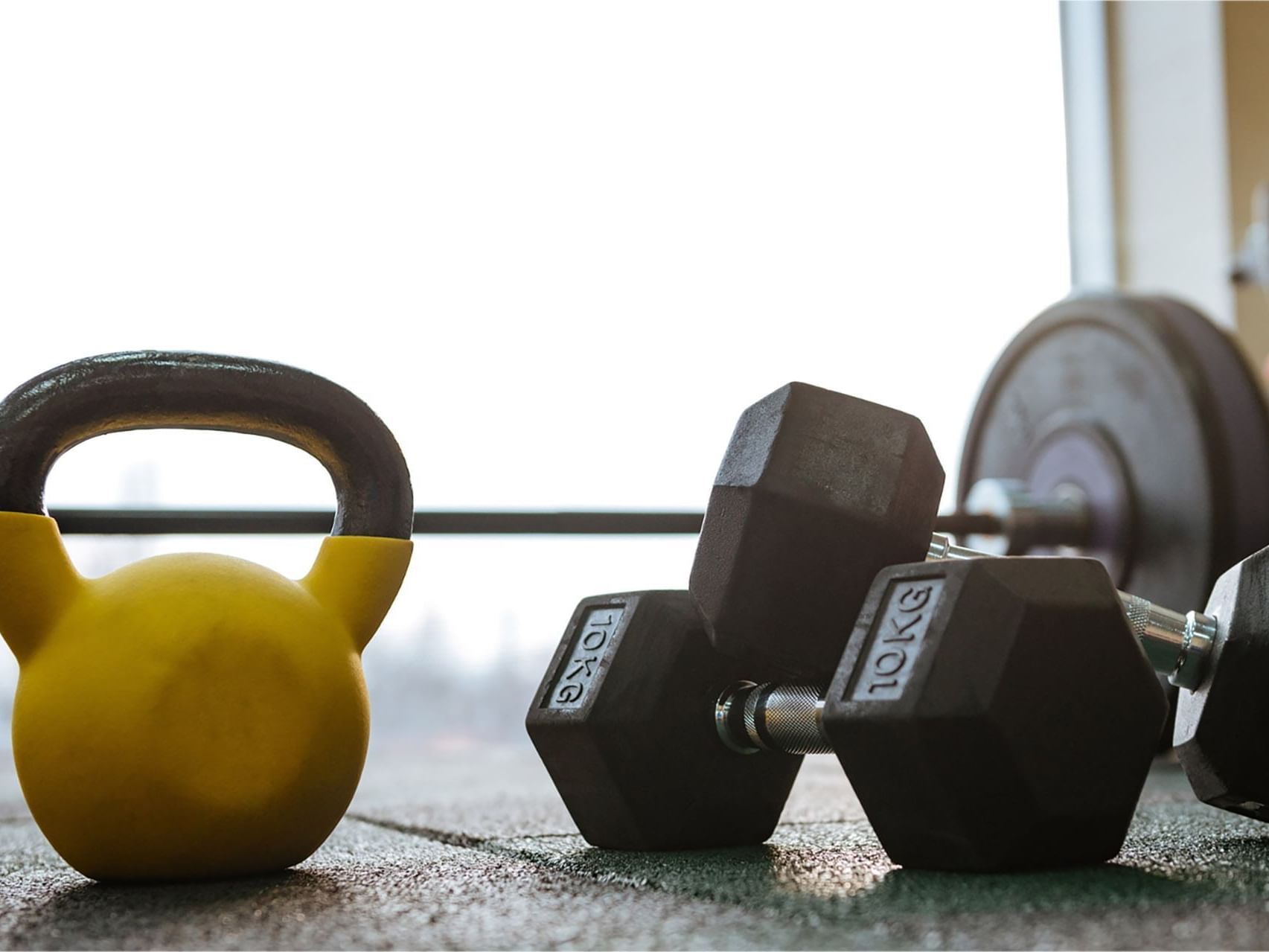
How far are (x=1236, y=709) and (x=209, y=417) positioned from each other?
0.58m

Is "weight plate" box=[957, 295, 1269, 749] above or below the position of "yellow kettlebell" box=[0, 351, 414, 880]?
below

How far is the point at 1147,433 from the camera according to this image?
1.56 meters

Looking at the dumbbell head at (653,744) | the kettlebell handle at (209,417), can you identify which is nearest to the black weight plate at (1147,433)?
the dumbbell head at (653,744)

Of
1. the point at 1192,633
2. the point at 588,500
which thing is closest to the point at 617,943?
the point at 1192,633

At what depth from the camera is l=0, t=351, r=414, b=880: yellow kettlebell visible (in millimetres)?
607

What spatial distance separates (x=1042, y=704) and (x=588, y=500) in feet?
5.73

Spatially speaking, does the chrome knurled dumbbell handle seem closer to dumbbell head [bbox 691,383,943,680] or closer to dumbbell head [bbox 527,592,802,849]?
dumbbell head [bbox 691,383,943,680]

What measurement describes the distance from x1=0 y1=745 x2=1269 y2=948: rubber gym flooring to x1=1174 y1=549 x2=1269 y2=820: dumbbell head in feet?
0.12

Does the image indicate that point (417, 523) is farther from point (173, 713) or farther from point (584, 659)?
point (173, 713)

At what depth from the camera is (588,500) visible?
2.29 m

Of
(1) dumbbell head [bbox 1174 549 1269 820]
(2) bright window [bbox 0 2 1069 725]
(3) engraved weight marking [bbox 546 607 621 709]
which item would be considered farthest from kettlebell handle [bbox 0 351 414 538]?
(2) bright window [bbox 0 2 1069 725]

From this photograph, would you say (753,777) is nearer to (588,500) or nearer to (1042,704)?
(1042,704)

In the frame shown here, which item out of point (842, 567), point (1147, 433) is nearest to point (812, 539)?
point (842, 567)

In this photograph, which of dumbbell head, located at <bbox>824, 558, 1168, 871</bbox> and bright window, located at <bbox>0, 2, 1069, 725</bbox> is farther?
bright window, located at <bbox>0, 2, 1069, 725</bbox>
